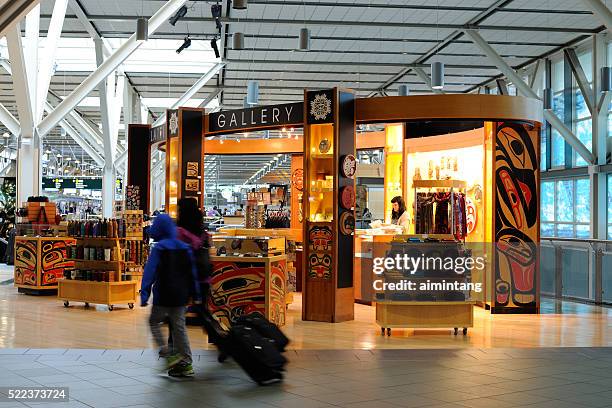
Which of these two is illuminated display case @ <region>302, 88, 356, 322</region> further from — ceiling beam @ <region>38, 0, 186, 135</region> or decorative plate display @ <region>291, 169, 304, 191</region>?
decorative plate display @ <region>291, 169, 304, 191</region>

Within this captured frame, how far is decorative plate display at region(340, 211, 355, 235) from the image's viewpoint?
9617 mm

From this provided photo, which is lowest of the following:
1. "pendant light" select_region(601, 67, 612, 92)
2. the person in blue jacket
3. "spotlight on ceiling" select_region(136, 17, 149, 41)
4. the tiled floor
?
the tiled floor

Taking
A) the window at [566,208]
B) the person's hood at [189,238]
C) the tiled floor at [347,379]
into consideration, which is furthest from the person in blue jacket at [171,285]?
the window at [566,208]

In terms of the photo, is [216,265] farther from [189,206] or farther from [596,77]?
[596,77]

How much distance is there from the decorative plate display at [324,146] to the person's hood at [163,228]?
4.00 m

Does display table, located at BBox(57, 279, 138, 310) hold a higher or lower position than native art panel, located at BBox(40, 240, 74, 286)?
lower

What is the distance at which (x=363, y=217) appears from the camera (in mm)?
21328

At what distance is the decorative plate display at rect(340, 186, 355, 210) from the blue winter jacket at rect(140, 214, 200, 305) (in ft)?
12.5

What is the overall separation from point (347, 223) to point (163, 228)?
402 cm

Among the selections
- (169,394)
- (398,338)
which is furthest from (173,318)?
(398,338)

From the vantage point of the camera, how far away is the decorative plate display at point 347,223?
9617mm

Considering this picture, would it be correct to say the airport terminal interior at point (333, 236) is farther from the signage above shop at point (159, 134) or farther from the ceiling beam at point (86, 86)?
the signage above shop at point (159, 134)

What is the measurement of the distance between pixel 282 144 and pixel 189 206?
9.83 meters

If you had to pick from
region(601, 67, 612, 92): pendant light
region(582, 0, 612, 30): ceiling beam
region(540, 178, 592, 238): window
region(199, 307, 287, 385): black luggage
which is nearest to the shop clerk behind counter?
region(582, 0, 612, 30): ceiling beam
